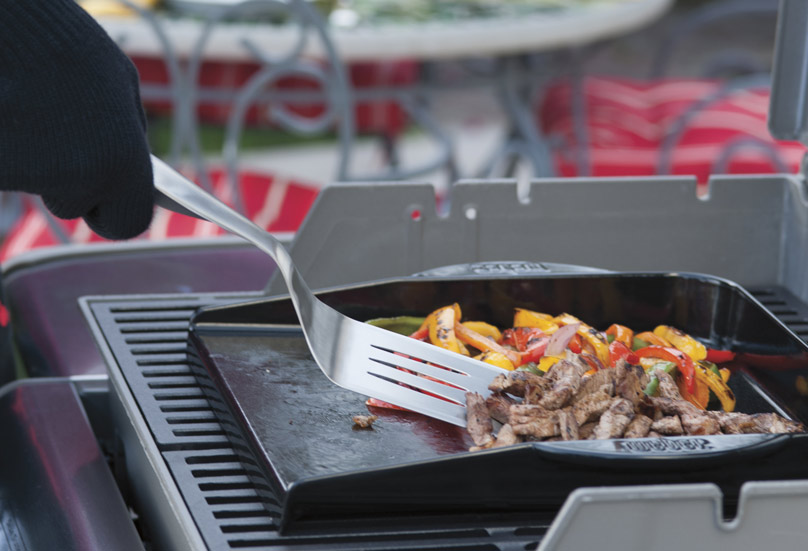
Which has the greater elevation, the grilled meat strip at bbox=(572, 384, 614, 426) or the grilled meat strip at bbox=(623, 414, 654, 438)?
the grilled meat strip at bbox=(572, 384, 614, 426)

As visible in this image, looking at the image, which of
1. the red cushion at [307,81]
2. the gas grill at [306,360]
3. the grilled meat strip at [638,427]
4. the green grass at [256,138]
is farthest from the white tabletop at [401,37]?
the green grass at [256,138]

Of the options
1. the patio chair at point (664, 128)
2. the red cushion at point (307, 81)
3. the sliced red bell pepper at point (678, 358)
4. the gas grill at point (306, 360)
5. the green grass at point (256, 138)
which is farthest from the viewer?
the green grass at point (256, 138)

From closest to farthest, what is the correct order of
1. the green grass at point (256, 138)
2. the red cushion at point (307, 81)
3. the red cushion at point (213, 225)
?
1. the red cushion at point (213, 225)
2. the red cushion at point (307, 81)
3. the green grass at point (256, 138)

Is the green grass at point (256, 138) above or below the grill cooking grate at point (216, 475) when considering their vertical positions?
above

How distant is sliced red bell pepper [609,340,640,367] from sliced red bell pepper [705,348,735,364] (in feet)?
0.31

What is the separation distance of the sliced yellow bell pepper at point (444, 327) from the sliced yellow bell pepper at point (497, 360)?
2cm

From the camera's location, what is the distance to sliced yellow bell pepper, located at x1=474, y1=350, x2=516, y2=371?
903mm

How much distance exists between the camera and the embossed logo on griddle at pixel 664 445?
70 centimetres

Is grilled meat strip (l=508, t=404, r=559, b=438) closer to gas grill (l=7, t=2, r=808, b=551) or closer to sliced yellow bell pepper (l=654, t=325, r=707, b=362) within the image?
gas grill (l=7, t=2, r=808, b=551)

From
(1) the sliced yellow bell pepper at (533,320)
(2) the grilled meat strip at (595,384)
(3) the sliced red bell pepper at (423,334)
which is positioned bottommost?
(2) the grilled meat strip at (595,384)

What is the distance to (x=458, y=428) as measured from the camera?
2.71 ft

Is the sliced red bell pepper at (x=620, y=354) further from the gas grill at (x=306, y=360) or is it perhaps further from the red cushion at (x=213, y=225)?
the red cushion at (x=213, y=225)

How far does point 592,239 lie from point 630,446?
460 mm

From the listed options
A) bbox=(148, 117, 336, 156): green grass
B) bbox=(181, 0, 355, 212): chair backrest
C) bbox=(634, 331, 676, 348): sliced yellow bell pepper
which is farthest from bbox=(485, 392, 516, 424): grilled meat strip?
bbox=(148, 117, 336, 156): green grass
